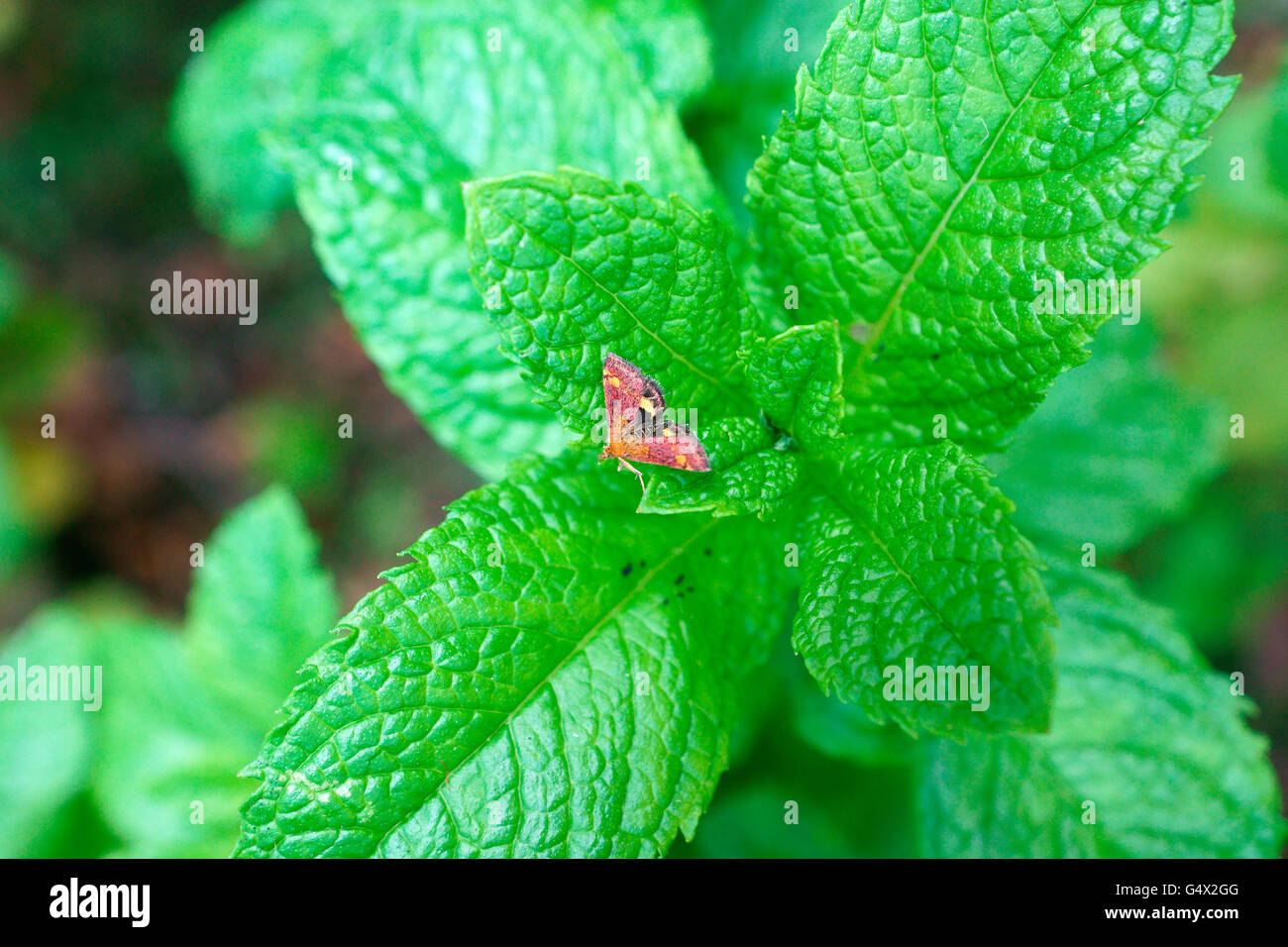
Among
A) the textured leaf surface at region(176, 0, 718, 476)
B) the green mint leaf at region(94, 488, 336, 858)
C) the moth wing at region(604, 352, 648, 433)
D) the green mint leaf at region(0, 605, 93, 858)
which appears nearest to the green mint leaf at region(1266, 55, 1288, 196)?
the textured leaf surface at region(176, 0, 718, 476)

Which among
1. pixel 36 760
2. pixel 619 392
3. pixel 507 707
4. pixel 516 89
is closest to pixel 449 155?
pixel 516 89

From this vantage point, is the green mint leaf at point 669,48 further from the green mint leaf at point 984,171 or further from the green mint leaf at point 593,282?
the green mint leaf at point 593,282

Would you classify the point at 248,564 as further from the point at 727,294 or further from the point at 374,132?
the point at 727,294

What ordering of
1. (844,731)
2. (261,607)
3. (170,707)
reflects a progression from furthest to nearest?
1. (170,707)
2. (261,607)
3. (844,731)

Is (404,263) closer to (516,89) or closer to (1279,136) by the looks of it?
(516,89)

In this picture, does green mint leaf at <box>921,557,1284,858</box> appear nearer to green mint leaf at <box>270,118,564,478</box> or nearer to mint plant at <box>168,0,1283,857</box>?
mint plant at <box>168,0,1283,857</box>
